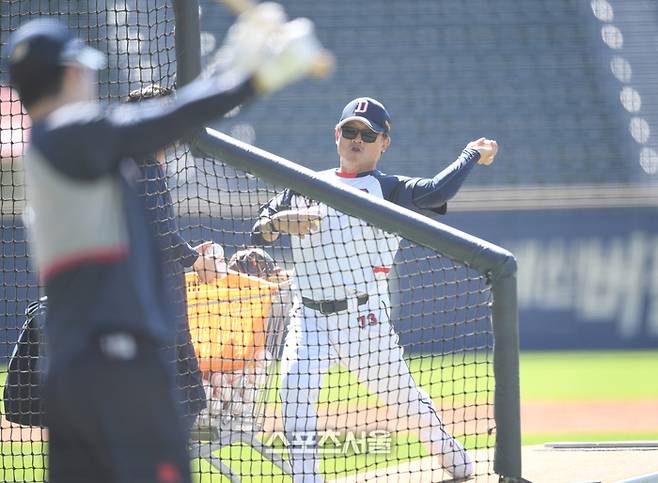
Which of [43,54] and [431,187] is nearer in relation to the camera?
[43,54]

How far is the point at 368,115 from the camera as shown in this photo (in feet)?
17.1

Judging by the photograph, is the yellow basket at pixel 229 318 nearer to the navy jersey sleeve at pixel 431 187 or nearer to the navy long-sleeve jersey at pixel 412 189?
the navy long-sleeve jersey at pixel 412 189

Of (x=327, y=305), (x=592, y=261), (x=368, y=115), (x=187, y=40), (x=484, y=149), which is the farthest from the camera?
(x=592, y=261)

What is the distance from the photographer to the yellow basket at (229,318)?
4.82 m

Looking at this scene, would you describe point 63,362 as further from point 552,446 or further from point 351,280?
point 552,446

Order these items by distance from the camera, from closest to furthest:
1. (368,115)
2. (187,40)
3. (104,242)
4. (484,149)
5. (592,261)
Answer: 1. (104,242)
2. (187,40)
3. (484,149)
4. (368,115)
5. (592,261)

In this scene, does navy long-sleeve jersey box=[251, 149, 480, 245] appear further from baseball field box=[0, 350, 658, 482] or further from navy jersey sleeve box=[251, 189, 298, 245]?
baseball field box=[0, 350, 658, 482]

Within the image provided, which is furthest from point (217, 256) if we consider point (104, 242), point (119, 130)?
point (119, 130)

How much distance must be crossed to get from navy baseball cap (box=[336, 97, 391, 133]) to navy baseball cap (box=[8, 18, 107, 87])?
2481 millimetres

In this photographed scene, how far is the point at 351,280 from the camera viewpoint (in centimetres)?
498

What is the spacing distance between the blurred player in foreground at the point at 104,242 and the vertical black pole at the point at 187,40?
6.34 ft

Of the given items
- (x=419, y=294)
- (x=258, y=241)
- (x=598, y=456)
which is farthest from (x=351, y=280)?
(x=419, y=294)

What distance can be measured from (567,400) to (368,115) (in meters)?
6.25

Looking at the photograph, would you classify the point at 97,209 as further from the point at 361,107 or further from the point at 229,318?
the point at 361,107
